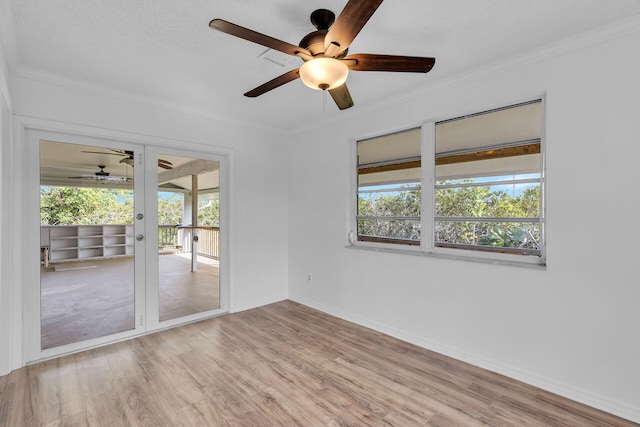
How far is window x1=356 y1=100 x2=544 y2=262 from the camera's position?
2441 mm

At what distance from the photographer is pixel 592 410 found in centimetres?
201

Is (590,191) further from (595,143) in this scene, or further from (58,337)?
(58,337)

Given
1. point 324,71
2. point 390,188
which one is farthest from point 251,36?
point 390,188

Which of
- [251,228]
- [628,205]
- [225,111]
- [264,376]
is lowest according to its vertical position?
[264,376]

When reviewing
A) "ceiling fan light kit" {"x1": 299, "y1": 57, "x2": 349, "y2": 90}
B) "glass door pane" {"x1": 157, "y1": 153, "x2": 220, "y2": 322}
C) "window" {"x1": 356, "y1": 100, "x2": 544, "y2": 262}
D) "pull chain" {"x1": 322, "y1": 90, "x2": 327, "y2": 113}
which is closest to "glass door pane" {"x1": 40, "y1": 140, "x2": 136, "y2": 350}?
"glass door pane" {"x1": 157, "y1": 153, "x2": 220, "y2": 322}

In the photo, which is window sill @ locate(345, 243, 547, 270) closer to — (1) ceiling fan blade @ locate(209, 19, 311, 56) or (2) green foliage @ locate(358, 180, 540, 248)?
(2) green foliage @ locate(358, 180, 540, 248)

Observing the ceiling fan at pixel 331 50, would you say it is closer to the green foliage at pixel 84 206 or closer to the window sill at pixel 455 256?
the window sill at pixel 455 256

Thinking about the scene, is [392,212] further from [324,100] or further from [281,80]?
[281,80]

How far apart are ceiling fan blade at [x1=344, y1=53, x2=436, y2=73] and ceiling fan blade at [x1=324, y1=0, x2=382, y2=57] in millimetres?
144

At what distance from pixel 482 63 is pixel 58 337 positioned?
4531mm

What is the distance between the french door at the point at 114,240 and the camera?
275cm

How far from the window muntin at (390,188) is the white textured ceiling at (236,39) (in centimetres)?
65

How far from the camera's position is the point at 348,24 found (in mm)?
1440

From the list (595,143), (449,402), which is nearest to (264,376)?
(449,402)
